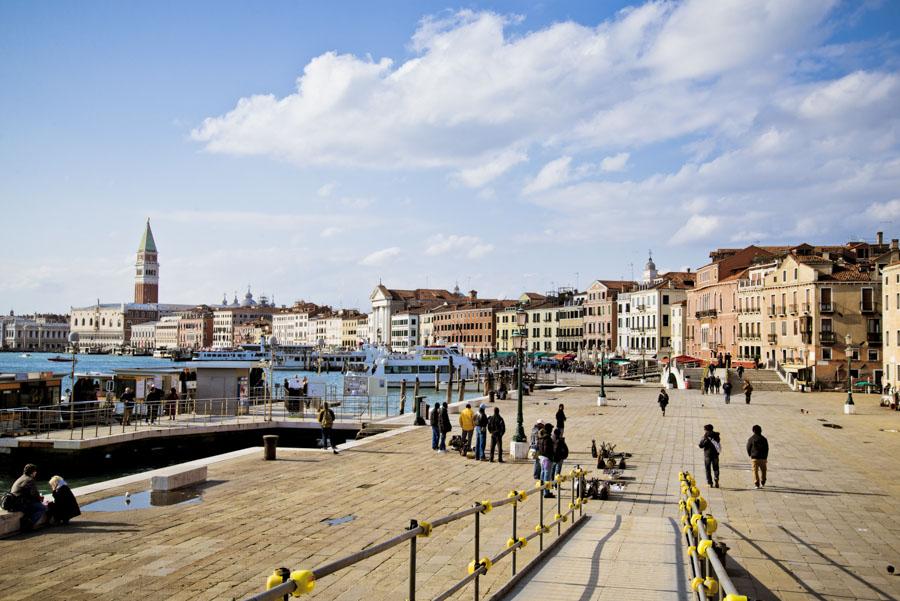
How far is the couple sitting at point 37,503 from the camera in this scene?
42.0 feet

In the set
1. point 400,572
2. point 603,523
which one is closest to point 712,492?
point 603,523

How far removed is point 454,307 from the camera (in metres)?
142

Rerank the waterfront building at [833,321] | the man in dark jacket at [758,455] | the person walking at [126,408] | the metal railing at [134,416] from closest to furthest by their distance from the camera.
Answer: the man in dark jacket at [758,455] → the metal railing at [134,416] → the person walking at [126,408] → the waterfront building at [833,321]

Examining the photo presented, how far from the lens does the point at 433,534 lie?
12180mm

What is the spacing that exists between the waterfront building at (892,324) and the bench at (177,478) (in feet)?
141

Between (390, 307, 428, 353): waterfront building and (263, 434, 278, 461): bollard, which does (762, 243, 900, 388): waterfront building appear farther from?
(390, 307, 428, 353): waterfront building

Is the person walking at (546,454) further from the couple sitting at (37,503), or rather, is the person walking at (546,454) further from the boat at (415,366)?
the boat at (415,366)

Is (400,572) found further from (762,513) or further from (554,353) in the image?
(554,353)

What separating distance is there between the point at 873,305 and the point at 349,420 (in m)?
41.2

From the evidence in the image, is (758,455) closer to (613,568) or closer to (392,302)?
(613,568)

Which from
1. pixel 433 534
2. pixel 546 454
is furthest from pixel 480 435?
pixel 433 534

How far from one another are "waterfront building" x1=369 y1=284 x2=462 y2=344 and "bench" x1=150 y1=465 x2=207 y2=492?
142 m

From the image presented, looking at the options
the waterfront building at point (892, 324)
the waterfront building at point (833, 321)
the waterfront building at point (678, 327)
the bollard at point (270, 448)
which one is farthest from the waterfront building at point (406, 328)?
the bollard at point (270, 448)

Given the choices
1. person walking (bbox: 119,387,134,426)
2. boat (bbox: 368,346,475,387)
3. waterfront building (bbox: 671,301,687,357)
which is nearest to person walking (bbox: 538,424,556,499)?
person walking (bbox: 119,387,134,426)
